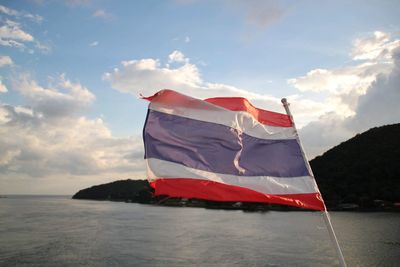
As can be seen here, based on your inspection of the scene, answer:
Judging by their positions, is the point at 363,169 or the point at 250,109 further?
the point at 363,169

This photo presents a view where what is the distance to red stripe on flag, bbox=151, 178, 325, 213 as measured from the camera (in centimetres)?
562

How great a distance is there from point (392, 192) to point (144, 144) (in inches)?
4224

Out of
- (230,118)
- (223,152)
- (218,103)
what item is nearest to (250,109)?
(230,118)

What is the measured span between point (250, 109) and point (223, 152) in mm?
926

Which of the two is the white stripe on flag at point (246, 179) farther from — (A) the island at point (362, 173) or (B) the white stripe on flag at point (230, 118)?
(A) the island at point (362, 173)

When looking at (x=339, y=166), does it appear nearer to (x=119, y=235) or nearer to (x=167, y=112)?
(x=119, y=235)

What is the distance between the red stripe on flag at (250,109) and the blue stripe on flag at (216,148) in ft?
1.17

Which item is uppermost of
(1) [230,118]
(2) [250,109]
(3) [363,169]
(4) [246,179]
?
(3) [363,169]

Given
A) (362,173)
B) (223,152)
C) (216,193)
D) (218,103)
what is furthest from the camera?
(362,173)

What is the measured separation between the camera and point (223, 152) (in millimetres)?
6113

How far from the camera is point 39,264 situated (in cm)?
2775

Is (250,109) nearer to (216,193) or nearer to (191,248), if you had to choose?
(216,193)

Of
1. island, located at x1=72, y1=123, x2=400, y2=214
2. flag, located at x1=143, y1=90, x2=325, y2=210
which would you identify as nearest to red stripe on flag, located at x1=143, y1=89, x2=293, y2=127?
flag, located at x1=143, y1=90, x2=325, y2=210

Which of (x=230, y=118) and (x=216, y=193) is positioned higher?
(x=230, y=118)
